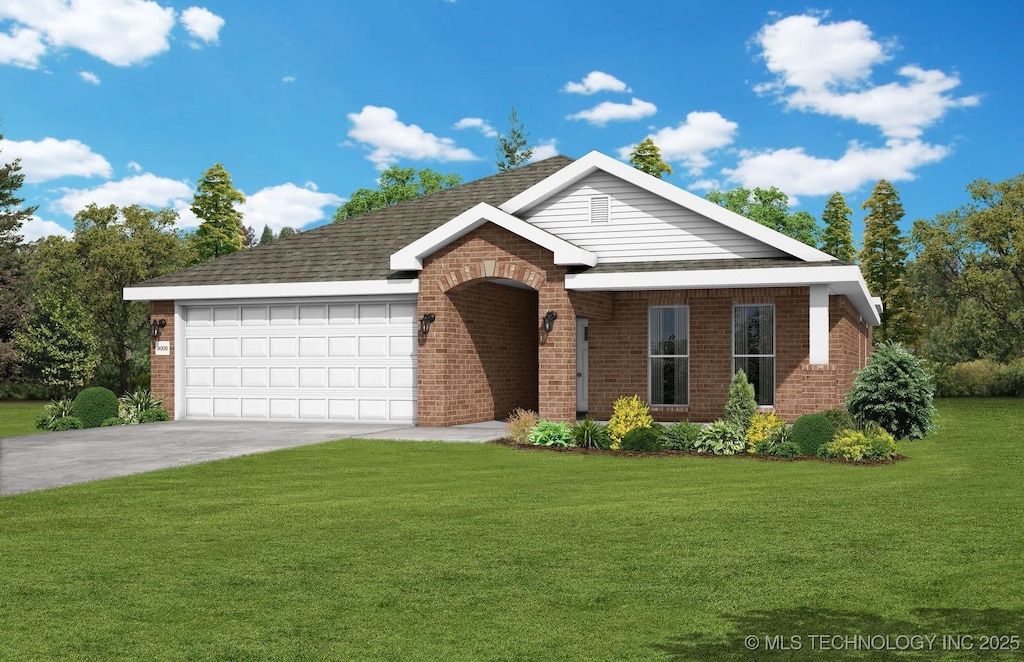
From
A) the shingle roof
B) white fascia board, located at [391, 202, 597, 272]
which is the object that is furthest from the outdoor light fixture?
white fascia board, located at [391, 202, 597, 272]

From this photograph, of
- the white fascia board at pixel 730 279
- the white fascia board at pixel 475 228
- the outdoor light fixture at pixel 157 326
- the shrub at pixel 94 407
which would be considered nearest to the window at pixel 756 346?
the white fascia board at pixel 730 279

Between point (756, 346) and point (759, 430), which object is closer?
point (759, 430)

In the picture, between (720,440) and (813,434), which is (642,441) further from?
(813,434)

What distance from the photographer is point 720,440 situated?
1662 cm

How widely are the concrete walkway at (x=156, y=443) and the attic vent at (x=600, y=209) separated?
17.1ft

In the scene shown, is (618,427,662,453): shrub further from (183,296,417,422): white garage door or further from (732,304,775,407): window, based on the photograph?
(183,296,417,422): white garage door

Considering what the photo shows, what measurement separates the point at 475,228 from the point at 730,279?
556 cm

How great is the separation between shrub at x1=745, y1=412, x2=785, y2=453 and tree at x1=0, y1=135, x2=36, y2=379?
3449cm

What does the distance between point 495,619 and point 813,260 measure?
50.7 feet

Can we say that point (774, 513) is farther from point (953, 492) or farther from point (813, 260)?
point (813, 260)

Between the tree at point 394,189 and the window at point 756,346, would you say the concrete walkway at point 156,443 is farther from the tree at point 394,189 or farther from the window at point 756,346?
the tree at point 394,189

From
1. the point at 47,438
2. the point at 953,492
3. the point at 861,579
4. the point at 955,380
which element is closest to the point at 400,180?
the point at 955,380

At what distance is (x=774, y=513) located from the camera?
1027 cm

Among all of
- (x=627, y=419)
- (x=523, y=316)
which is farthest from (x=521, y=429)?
(x=523, y=316)
